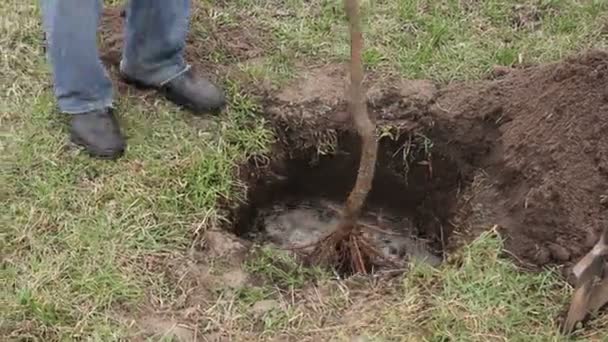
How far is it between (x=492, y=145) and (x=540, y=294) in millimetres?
677

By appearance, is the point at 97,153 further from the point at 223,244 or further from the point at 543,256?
Result: the point at 543,256

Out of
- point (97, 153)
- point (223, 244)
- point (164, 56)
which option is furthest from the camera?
point (164, 56)

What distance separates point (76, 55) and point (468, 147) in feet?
4.51

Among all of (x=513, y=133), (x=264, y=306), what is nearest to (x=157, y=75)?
(x=264, y=306)

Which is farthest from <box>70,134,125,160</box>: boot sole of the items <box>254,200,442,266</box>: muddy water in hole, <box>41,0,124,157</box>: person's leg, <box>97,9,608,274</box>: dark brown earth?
<box>254,200,442,266</box>: muddy water in hole

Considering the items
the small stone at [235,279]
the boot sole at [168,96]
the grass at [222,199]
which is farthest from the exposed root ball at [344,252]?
the boot sole at [168,96]

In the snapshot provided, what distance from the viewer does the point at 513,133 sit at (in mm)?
3018

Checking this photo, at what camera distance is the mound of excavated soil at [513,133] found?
272cm

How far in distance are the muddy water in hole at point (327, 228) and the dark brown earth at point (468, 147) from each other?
5cm

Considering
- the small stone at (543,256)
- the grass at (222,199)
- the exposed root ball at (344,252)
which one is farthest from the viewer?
the exposed root ball at (344,252)

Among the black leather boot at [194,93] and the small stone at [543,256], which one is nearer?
the small stone at [543,256]

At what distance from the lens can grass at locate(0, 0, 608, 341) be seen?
2.54m

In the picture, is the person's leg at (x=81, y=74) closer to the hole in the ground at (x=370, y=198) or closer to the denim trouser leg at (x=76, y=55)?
the denim trouser leg at (x=76, y=55)

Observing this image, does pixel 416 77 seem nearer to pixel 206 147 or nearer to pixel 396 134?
pixel 396 134
